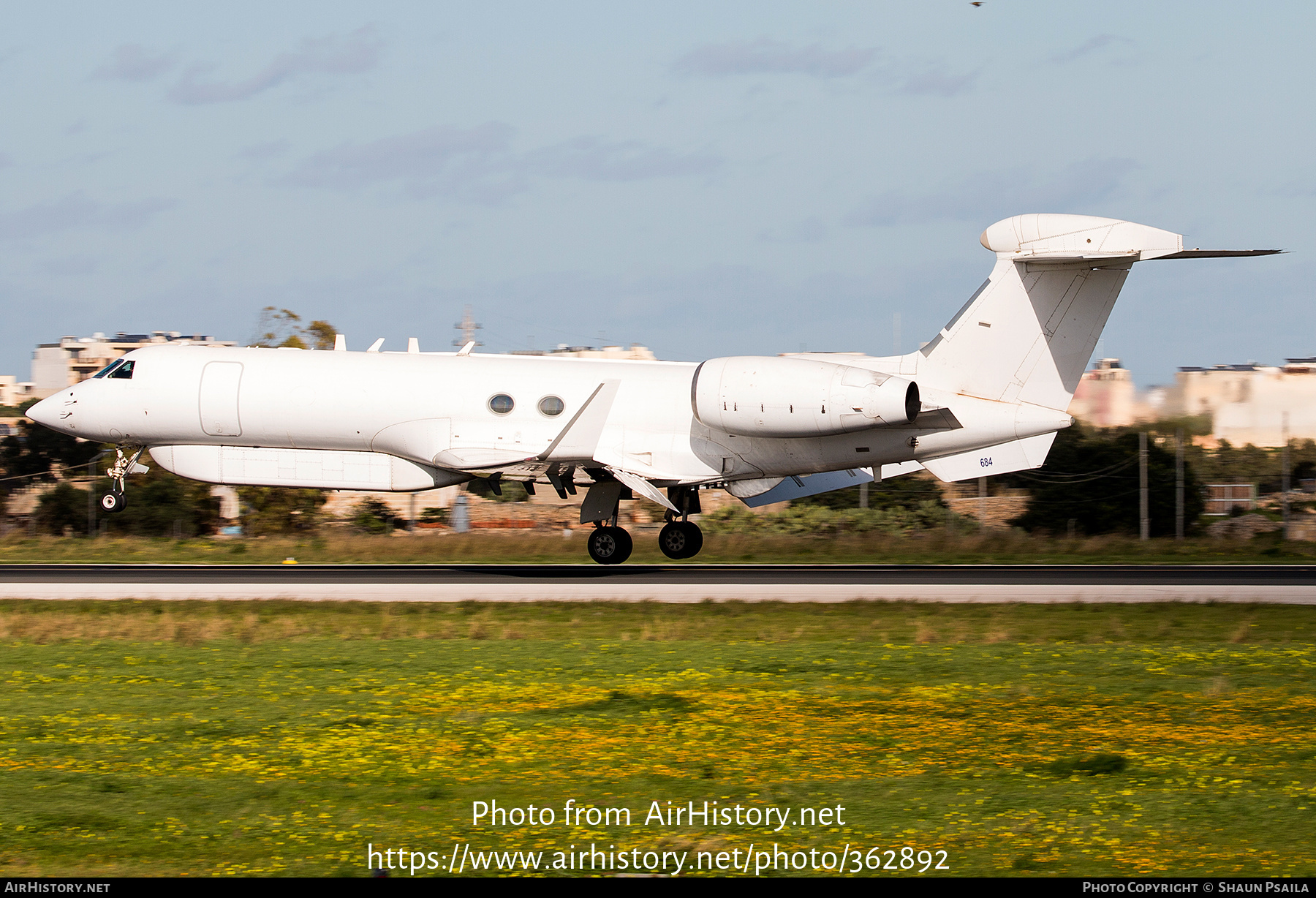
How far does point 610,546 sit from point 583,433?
8.45 ft

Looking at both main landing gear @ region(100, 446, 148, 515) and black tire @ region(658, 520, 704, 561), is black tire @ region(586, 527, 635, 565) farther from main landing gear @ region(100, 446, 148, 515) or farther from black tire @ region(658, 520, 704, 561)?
main landing gear @ region(100, 446, 148, 515)

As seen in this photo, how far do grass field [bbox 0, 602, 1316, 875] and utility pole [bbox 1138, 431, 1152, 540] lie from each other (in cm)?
1502

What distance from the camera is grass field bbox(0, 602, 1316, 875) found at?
7.49m


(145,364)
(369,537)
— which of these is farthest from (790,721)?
(369,537)

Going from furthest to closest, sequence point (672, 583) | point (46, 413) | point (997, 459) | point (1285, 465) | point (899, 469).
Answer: point (1285, 465) → point (46, 413) → point (899, 469) → point (997, 459) → point (672, 583)

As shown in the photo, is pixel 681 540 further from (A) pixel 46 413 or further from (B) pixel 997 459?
(A) pixel 46 413

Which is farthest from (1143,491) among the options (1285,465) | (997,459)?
(997,459)

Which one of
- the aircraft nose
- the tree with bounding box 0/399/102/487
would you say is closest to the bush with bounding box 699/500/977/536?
the aircraft nose

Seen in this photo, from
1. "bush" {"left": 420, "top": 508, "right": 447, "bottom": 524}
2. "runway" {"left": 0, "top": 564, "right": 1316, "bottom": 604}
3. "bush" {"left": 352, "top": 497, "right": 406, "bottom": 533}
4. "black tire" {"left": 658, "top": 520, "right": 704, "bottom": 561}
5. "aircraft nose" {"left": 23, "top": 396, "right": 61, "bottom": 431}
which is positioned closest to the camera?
"runway" {"left": 0, "top": 564, "right": 1316, "bottom": 604}

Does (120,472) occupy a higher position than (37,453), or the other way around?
(37,453)

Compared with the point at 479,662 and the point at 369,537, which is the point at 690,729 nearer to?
the point at 479,662

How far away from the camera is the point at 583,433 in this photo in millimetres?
24781

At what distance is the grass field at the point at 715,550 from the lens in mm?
29094

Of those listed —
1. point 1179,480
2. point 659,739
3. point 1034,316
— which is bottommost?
point 659,739
